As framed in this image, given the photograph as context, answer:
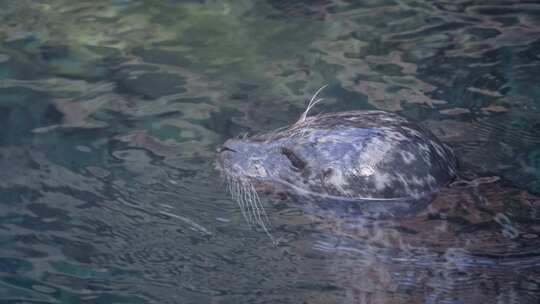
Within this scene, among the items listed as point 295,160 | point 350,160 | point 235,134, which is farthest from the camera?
point 235,134

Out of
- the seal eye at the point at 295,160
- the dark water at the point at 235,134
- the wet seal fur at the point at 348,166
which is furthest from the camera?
the seal eye at the point at 295,160

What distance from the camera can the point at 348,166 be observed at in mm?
4789

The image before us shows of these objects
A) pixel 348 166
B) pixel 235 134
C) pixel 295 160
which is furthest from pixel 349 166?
pixel 235 134

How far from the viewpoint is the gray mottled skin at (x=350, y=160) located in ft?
15.5

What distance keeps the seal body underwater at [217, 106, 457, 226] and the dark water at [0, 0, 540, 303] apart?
0.41 feet

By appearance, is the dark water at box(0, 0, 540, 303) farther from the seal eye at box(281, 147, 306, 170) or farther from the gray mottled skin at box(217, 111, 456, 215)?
the seal eye at box(281, 147, 306, 170)

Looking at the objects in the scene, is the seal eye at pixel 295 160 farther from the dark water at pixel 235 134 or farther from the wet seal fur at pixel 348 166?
the dark water at pixel 235 134

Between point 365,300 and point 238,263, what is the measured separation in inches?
27.4

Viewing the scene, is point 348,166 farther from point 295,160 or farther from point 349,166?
point 295,160

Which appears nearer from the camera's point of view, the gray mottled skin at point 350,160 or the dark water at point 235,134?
the dark water at point 235,134

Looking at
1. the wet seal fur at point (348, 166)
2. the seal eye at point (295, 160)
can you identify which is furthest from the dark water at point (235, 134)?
the seal eye at point (295, 160)

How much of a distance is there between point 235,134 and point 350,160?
1.17 metres

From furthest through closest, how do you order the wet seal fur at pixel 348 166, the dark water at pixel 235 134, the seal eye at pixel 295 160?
the seal eye at pixel 295 160 → the wet seal fur at pixel 348 166 → the dark water at pixel 235 134

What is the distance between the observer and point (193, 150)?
5.43 m
